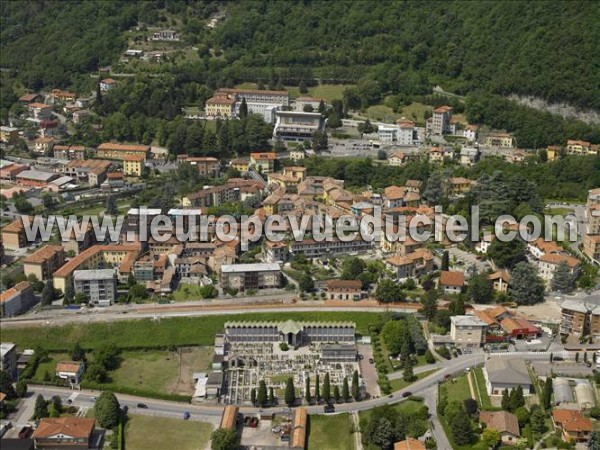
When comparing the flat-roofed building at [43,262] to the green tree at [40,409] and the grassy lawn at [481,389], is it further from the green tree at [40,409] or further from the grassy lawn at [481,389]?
the grassy lawn at [481,389]

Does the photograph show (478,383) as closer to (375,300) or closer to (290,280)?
(375,300)

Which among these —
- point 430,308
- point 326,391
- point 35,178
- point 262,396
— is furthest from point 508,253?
point 35,178

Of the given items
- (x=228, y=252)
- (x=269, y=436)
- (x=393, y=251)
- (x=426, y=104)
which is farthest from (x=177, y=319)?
(x=426, y=104)

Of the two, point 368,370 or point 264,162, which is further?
point 264,162

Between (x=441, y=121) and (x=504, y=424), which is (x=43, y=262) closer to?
(x=504, y=424)

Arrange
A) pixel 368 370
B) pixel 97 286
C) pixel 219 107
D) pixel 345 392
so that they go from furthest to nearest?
pixel 219 107 < pixel 97 286 < pixel 368 370 < pixel 345 392

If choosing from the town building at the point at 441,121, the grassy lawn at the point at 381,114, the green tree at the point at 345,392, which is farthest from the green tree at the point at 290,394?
the grassy lawn at the point at 381,114
